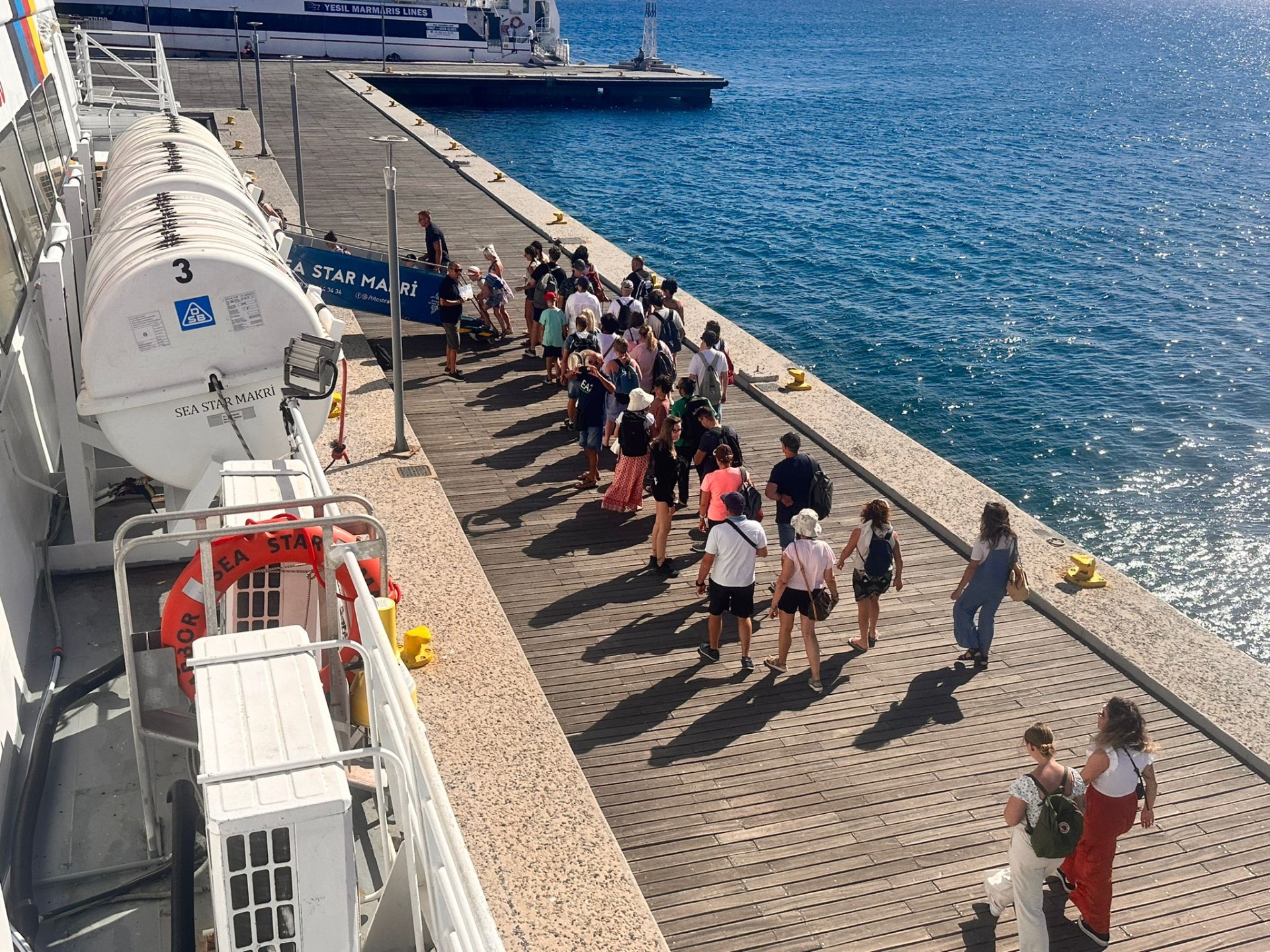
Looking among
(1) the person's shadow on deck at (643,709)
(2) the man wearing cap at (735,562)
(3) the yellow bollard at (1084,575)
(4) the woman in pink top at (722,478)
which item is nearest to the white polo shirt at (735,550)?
(2) the man wearing cap at (735,562)

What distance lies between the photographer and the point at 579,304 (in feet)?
47.2

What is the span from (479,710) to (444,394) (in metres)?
7.18

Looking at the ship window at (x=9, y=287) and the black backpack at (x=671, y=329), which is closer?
the ship window at (x=9, y=287)

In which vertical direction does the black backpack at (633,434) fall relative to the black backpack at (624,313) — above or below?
below

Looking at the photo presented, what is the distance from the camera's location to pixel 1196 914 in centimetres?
735

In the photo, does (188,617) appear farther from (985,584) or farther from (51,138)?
(51,138)

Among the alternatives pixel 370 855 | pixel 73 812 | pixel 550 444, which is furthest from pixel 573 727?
pixel 550 444

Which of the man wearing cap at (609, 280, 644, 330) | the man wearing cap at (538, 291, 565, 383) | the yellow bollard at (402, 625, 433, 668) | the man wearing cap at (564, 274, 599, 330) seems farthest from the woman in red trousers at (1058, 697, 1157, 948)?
the man wearing cap at (538, 291, 565, 383)

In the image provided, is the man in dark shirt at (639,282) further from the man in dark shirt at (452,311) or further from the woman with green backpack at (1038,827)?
the woman with green backpack at (1038,827)

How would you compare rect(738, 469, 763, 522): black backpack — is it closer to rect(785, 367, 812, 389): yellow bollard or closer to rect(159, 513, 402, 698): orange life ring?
rect(159, 513, 402, 698): orange life ring

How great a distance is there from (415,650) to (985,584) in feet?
15.8

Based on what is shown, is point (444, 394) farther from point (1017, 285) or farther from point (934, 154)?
point (934, 154)

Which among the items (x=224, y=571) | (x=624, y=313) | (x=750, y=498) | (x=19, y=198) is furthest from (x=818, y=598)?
(x=19, y=198)

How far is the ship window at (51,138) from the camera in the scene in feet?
40.1
